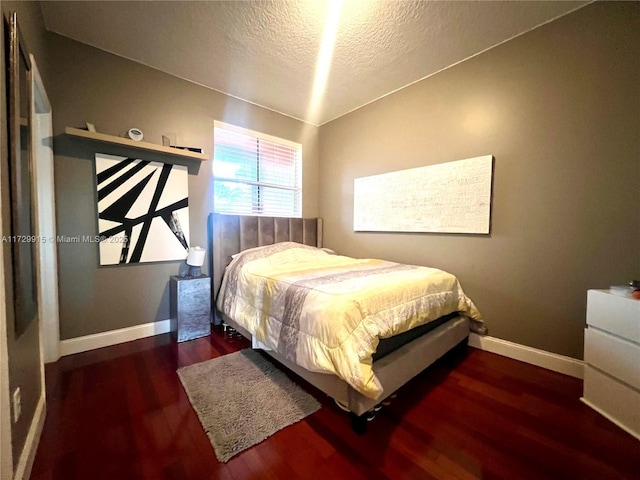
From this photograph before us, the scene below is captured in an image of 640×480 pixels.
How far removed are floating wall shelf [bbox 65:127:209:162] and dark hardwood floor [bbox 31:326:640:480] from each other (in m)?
1.88

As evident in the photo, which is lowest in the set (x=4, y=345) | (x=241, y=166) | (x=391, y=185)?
(x=4, y=345)

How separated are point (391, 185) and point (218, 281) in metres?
2.30

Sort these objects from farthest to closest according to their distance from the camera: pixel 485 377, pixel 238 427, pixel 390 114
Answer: pixel 390 114
pixel 485 377
pixel 238 427

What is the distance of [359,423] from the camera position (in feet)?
4.29

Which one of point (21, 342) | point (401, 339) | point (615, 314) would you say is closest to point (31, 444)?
point (21, 342)

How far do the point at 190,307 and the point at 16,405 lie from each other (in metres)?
1.43

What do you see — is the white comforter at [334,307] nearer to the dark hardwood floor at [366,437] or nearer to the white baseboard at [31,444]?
the dark hardwood floor at [366,437]

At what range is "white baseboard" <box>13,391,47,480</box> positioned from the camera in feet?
3.33

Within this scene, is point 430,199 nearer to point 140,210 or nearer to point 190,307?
point 190,307

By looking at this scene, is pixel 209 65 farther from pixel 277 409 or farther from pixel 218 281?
pixel 277 409

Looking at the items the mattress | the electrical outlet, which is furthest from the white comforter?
the electrical outlet

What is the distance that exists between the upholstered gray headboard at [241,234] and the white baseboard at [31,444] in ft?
4.73

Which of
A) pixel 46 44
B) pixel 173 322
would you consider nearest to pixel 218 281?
pixel 173 322

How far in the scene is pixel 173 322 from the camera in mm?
2504
